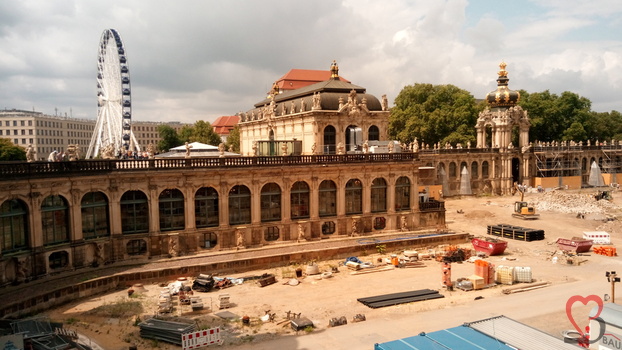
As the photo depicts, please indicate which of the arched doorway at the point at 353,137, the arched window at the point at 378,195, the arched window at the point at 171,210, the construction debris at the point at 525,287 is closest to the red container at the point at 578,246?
the construction debris at the point at 525,287

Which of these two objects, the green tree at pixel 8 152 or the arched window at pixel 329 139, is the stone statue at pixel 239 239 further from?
the green tree at pixel 8 152

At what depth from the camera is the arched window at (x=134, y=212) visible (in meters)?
34.0

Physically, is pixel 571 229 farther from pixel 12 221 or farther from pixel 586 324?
pixel 12 221

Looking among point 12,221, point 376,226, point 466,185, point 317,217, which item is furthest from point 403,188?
point 466,185

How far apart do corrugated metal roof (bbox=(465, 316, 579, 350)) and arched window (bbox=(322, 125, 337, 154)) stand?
32.8 m

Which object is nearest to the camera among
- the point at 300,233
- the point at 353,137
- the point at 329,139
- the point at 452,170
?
the point at 300,233

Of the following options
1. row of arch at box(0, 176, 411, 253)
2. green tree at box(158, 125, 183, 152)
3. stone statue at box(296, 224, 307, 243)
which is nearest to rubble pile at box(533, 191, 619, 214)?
row of arch at box(0, 176, 411, 253)

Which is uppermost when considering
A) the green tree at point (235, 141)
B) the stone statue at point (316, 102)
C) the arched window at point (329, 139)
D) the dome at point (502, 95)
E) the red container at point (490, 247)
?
the dome at point (502, 95)

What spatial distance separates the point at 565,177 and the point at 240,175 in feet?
223

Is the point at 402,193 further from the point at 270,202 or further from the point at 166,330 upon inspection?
the point at 166,330

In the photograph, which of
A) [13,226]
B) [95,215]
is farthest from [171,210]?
[13,226]

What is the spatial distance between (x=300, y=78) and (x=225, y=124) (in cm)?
5352

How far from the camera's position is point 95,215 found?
32812mm

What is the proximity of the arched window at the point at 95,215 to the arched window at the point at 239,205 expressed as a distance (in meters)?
8.60
